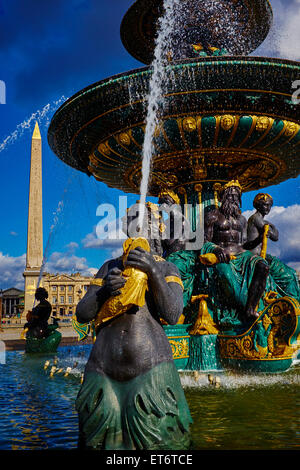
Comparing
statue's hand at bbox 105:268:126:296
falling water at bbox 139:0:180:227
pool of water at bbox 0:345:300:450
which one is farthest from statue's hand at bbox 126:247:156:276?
falling water at bbox 139:0:180:227

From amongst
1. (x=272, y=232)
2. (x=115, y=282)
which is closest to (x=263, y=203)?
(x=272, y=232)

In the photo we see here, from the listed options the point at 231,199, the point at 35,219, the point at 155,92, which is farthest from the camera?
the point at 35,219

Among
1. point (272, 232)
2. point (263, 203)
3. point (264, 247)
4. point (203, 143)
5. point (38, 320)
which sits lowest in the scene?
point (38, 320)

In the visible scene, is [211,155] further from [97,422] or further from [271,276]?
[97,422]

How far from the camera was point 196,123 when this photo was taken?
22.2 ft

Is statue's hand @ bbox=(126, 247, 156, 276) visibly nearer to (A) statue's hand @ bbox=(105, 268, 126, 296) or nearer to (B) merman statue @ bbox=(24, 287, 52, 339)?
(A) statue's hand @ bbox=(105, 268, 126, 296)

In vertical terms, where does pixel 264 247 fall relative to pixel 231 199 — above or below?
below

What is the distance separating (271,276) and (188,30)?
215 inches

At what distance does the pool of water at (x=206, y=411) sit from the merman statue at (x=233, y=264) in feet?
3.29

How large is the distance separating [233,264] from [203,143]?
1.95m

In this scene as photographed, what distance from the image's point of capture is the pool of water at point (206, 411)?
3279 mm

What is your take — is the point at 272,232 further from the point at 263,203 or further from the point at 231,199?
the point at 231,199
